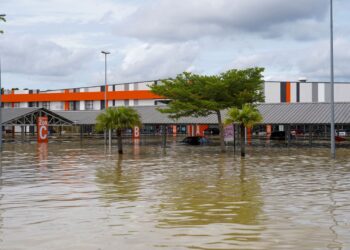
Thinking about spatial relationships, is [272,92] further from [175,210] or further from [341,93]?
[175,210]

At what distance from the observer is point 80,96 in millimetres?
124438

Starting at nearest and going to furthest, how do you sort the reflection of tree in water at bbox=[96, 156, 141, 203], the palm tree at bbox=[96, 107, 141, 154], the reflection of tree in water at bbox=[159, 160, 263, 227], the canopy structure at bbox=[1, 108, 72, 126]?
the reflection of tree in water at bbox=[159, 160, 263, 227]
the reflection of tree in water at bbox=[96, 156, 141, 203]
the palm tree at bbox=[96, 107, 141, 154]
the canopy structure at bbox=[1, 108, 72, 126]

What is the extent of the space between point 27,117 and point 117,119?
3592cm

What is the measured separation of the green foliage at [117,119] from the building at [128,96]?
5608 centimetres

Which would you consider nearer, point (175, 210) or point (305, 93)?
point (175, 210)

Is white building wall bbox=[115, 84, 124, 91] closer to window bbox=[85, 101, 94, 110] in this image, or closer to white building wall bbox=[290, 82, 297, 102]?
window bbox=[85, 101, 94, 110]

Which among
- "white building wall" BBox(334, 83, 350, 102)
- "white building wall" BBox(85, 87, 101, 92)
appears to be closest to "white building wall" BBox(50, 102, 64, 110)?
"white building wall" BBox(85, 87, 101, 92)

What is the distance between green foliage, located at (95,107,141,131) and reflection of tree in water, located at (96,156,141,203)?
15.0m

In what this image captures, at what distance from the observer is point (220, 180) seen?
82.5 ft

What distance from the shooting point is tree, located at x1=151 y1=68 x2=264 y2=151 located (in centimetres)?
5203

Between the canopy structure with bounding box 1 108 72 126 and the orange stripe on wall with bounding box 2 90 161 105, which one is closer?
the canopy structure with bounding box 1 108 72 126

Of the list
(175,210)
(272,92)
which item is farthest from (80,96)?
(175,210)

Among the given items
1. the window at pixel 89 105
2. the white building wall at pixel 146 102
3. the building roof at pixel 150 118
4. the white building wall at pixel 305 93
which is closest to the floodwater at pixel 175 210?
the building roof at pixel 150 118

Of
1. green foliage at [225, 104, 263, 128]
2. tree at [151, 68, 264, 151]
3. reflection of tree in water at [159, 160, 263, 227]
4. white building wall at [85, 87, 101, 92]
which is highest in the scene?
white building wall at [85, 87, 101, 92]
